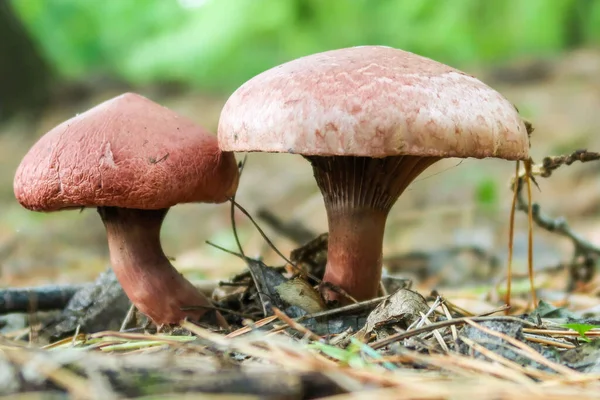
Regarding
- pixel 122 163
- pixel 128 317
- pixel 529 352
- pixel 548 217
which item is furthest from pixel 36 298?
pixel 548 217

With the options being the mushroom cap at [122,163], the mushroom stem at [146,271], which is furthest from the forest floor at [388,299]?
the mushroom cap at [122,163]

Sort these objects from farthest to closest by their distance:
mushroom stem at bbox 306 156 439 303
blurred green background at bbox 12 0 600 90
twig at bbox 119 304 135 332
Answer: blurred green background at bbox 12 0 600 90, twig at bbox 119 304 135 332, mushroom stem at bbox 306 156 439 303

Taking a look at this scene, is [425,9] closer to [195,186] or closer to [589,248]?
[589,248]

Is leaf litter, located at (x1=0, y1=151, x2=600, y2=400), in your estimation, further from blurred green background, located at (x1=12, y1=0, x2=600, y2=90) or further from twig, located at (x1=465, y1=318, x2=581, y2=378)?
blurred green background, located at (x1=12, y1=0, x2=600, y2=90)

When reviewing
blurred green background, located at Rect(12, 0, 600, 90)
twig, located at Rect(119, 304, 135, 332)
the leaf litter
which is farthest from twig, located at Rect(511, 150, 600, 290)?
blurred green background, located at Rect(12, 0, 600, 90)

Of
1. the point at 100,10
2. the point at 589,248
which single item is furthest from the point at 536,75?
the point at 100,10

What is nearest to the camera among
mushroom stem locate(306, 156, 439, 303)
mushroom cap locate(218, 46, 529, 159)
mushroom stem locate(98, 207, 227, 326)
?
mushroom cap locate(218, 46, 529, 159)

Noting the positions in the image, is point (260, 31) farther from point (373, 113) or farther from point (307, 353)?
point (307, 353)

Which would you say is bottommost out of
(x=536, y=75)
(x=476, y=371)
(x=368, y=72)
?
(x=476, y=371)
